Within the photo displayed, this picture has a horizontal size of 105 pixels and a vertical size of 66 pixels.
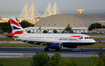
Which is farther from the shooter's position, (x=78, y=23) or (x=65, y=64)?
(x=78, y=23)

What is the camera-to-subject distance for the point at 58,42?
3581 cm

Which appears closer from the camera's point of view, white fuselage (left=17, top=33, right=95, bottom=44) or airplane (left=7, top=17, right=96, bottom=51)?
airplane (left=7, top=17, right=96, bottom=51)

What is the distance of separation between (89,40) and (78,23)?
102904 millimetres

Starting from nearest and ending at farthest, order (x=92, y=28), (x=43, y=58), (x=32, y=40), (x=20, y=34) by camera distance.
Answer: (x=43, y=58), (x=32, y=40), (x=20, y=34), (x=92, y=28)

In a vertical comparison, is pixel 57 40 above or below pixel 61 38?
below

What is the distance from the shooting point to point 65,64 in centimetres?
1512

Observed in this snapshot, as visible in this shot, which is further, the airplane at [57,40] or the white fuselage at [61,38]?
the white fuselage at [61,38]

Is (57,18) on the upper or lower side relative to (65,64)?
upper

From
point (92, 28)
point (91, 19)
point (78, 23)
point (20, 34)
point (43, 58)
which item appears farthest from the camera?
point (91, 19)

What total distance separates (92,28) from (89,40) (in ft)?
305

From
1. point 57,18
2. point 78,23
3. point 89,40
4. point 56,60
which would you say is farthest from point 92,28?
point 56,60

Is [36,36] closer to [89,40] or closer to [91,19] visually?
[89,40]

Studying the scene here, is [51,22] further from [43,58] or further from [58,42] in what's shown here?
[43,58]

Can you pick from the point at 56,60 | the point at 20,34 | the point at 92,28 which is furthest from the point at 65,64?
the point at 92,28
